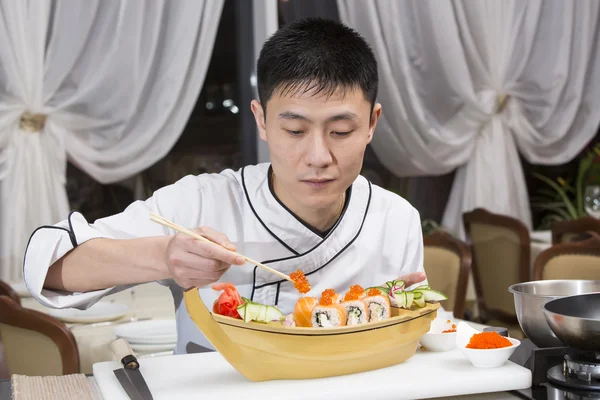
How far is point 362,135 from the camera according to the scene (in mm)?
1635

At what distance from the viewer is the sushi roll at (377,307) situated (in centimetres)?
136

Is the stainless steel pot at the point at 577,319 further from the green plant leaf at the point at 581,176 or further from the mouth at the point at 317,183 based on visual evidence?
the green plant leaf at the point at 581,176

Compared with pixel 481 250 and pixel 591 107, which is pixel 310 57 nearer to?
pixel 481 250

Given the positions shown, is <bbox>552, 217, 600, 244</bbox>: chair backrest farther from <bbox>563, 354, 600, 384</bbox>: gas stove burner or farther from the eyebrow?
<bbox>563, 354, 600, 384</bbox>: gas stove burner

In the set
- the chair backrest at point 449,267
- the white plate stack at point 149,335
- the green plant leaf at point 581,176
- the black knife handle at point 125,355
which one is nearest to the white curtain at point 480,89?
the green plant leaf at point 581,176

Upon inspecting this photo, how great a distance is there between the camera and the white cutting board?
1.20 m

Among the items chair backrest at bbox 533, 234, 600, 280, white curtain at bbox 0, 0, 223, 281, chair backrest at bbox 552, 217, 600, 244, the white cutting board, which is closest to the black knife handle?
the white cutting board

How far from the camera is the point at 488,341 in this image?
4.39 feet

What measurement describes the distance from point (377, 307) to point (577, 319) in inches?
13.6

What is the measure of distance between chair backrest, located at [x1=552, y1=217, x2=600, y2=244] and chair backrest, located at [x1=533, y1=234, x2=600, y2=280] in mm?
859

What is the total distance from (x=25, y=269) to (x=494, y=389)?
36.5 inches

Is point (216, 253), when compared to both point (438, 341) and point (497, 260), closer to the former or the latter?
point (438, 341)

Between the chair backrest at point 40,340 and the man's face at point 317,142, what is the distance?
87cm

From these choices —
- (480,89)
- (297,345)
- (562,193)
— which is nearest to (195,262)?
(297,345)
